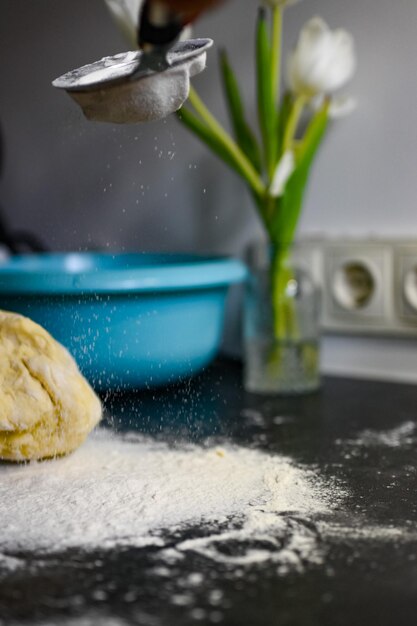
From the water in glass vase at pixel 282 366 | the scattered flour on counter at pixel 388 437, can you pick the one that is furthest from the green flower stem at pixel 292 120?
the scattered flour on counter at pixel 388 437

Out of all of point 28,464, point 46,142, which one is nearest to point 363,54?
point 46,142

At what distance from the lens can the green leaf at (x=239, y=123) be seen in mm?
940

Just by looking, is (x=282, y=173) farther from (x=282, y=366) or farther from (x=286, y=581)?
(x=286, y=581)

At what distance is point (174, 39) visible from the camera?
444 millimetres

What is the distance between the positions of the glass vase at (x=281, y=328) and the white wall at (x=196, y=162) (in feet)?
0.32

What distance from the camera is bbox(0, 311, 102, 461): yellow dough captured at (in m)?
0.58

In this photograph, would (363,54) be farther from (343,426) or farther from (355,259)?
(343,426)

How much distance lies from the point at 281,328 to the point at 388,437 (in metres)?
0.23

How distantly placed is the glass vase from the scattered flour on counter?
0.59ft

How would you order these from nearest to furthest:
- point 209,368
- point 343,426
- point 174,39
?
point 174,39 → point 343,426 → point 209,368

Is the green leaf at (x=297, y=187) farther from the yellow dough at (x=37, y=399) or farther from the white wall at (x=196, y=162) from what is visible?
the yellow dough at (x=37, y=399)

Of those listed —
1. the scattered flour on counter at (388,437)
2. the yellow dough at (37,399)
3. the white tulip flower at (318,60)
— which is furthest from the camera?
the white tulip flower at (318,60)

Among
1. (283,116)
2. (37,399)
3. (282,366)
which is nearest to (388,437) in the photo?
(282,366)

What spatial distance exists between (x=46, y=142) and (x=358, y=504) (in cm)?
88
